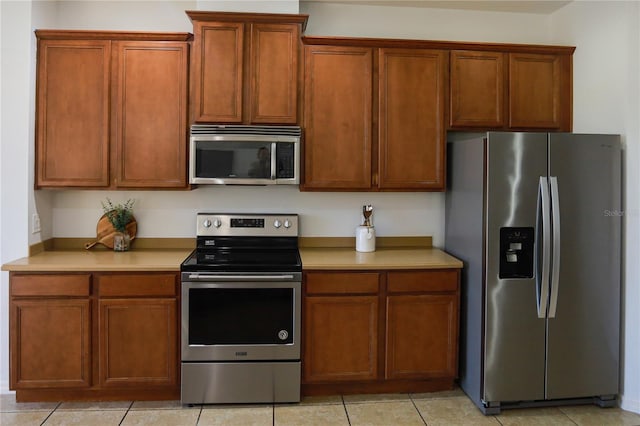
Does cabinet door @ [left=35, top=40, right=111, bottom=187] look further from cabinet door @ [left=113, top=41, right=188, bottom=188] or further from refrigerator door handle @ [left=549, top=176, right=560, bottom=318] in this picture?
refrigerator door handle @ [left=549, top=176, right=560, bottom=318]

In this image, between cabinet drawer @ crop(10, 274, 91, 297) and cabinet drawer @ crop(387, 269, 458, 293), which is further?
cabinet drawer @ crop(387, 269, 458, 293)

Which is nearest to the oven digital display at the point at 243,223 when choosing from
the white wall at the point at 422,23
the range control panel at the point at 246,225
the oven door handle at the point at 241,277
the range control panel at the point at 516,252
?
the range control panel at the point at 246,225

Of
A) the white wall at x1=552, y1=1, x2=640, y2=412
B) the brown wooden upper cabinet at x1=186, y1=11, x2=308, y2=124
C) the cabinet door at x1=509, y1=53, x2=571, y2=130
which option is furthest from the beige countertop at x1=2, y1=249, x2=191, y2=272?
the white wall at x1=552, y1=1, x2=640, y2=412

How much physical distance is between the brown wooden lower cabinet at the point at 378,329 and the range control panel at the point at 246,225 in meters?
0.61

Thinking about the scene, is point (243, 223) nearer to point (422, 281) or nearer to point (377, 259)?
point (377, 259)

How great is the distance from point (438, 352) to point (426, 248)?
2.72 feet

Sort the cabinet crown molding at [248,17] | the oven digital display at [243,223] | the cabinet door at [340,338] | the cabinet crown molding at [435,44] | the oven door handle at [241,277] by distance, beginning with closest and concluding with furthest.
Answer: the oven door handle at [241,277]
the cabinet door at [340,338]
the cabinet crown molding at [248,17]
the cabinet crown molding at [435,44]
the oven digital display at [243,223]

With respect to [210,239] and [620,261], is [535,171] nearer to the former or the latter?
[620,261]

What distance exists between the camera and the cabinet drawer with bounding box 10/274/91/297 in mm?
2801

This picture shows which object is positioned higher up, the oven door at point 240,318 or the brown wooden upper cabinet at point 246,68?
the brown wooden upper cabinet at point 246,68

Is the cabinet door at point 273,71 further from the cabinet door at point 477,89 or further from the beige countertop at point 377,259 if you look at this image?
the cabinet door at point 477,89

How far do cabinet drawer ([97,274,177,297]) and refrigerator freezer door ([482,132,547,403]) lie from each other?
187cm

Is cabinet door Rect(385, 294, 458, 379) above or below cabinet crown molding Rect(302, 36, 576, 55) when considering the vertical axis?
below

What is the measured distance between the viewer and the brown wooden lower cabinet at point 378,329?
2.95 metres
